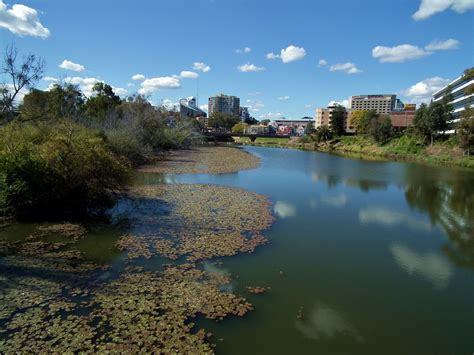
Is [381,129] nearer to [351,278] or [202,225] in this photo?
[202,225]

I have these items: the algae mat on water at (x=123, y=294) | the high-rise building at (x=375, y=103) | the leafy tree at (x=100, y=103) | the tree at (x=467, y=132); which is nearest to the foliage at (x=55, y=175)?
the algae mat on water at (x=123, y=294)

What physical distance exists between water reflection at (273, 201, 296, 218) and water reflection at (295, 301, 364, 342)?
27.0ft

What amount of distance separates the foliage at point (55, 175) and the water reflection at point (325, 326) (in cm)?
1095

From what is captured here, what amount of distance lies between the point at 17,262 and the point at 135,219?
514 cm

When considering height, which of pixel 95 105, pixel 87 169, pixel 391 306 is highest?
pixel 95 105

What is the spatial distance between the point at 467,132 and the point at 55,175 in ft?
169

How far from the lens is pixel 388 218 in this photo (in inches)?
658

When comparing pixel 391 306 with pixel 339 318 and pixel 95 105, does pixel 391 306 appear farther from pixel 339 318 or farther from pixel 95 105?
pixel 95 105

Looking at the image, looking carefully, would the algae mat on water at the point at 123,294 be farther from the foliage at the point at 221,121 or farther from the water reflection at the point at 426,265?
the foliage at the point at 221,121

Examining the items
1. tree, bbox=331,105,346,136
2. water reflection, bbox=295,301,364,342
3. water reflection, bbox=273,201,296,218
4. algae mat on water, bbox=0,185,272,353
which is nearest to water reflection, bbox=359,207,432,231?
water reflection, bbox=273,201,296,218

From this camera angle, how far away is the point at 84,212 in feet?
47.7

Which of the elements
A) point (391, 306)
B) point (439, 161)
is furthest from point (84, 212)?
point (439, 161)

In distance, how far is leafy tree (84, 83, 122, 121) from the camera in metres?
48.1

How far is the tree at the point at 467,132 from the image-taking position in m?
45.7
